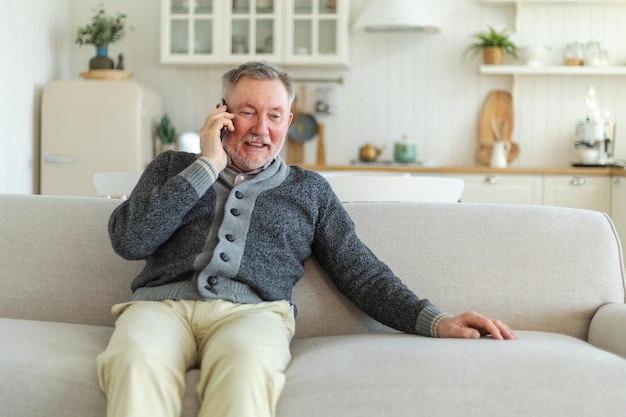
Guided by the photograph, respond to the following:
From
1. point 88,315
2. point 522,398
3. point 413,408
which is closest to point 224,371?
point 413,408

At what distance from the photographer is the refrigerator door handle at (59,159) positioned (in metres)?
5.33

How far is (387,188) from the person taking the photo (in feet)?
10.1

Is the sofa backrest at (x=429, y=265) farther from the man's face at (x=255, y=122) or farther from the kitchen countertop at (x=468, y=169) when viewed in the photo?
the kitchen countertop at (x=468, y=169)

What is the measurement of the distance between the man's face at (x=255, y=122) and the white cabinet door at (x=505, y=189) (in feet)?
9.92

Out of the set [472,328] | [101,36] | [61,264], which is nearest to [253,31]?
[101,36]

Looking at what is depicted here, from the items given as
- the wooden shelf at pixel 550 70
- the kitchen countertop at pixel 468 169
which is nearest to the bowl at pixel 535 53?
the wooden shelf at pixel 550 70

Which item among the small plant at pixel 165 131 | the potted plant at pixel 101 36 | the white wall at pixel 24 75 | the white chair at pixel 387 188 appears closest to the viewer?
the white chair at pixel 387 188

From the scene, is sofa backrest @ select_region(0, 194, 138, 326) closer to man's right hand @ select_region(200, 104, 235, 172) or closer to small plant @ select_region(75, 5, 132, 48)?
man's right hand @ select_region(200, 104, 235, 172)

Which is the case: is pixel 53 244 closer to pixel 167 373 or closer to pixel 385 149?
pixel 167 373

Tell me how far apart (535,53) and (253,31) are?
1.77m

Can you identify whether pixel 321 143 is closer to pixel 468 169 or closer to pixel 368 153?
pixel 368 153

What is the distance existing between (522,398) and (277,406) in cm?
49

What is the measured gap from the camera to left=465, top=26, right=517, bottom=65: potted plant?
17.9 ft

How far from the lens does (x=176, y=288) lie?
81.7 inches
